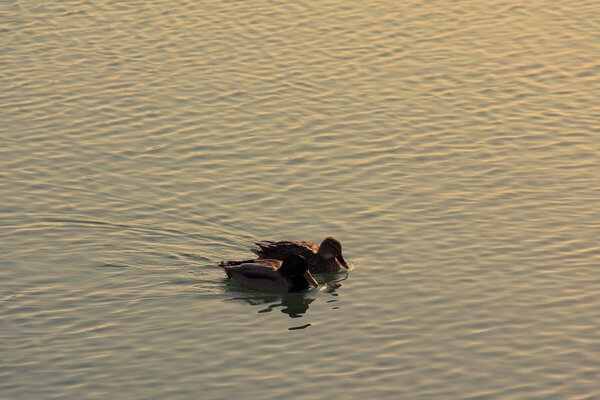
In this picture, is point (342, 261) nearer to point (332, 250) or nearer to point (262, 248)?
point (332, 250)

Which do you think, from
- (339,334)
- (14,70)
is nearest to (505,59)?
(14,70)

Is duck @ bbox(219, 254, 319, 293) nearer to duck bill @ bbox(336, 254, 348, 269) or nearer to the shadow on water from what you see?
the shadow on water

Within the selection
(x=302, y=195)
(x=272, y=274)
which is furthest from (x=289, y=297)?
(x=302, y=195)

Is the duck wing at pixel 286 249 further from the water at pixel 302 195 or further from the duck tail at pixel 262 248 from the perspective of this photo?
the water at pixel 302 195

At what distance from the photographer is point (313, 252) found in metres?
25.9

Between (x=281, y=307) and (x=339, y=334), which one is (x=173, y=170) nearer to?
(x=281, y=307)

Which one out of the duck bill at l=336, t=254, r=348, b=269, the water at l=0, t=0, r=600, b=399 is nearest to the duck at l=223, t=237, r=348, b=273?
the duck bill at l=336, t=254, r=348, b=269

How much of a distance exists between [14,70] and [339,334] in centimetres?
1589

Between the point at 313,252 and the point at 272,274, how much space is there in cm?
82

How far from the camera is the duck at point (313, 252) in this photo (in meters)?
25.7

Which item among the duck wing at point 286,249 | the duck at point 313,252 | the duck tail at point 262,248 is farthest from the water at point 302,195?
the duck wing at point 286,249

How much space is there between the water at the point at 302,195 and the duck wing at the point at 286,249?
679mm

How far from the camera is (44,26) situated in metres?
39.2

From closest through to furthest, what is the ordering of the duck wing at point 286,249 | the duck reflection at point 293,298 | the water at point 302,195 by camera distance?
the water at point 302,195
the duck reflection at point 293,298
the duck wing at point 286,249
